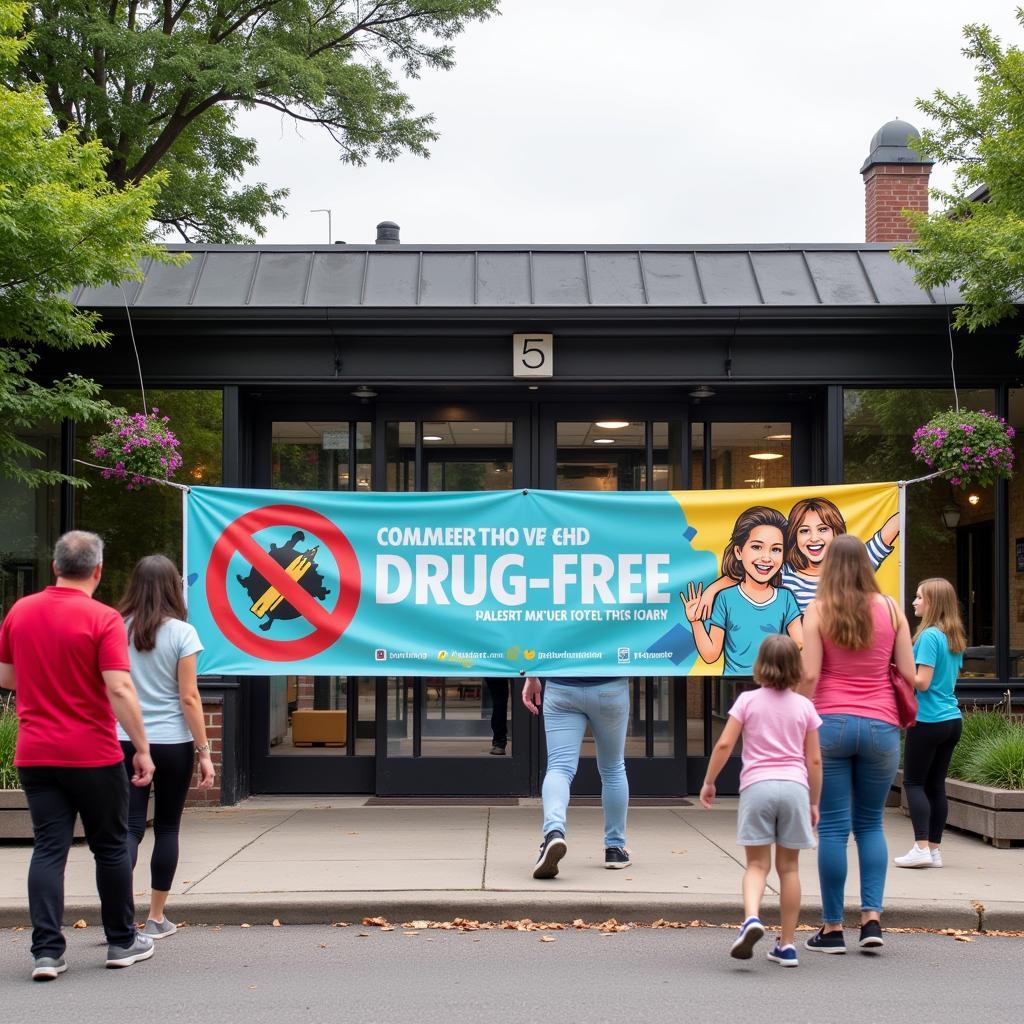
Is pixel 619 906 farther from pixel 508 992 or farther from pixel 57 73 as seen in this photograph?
pixel 57 73

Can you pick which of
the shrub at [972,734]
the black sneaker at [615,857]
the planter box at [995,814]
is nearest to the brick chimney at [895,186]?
the shrub at [972,734]

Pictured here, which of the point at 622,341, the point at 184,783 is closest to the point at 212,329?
the point at 622,341

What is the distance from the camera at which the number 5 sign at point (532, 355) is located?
31.4ft

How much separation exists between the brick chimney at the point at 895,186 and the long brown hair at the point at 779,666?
29.9 feet

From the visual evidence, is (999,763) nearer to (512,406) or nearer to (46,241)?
(512,406)

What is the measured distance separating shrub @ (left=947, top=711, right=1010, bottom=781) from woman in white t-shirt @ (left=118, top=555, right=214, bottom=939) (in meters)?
5.25

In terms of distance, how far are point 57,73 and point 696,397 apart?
14.7m

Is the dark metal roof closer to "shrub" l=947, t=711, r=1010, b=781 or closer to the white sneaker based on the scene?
"shrub" l=947, t=711, r=1010, b=781

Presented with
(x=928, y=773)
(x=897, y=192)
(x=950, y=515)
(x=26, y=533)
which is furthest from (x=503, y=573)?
(x=897, y=192)

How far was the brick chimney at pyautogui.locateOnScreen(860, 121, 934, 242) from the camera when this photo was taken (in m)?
13.5

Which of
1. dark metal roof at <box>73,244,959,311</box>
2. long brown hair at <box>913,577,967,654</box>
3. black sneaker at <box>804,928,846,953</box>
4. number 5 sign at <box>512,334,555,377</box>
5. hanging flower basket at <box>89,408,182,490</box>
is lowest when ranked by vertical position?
black sneaker at <box>804,928,846,953</box>

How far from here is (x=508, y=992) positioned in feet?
16.9

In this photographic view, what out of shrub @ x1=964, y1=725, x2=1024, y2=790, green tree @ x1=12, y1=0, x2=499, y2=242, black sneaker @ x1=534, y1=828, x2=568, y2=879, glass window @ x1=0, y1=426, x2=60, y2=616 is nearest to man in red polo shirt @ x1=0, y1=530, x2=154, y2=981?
black sneaker @ x1=534, y1=828, x2=568, y2=879

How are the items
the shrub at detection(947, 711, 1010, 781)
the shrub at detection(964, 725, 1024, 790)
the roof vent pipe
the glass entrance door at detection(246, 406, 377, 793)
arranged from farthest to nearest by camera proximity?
the roof vent pipe < the glass entrance door at detection(246, 406, 377, 793) < the shrub at detection(947, 711, 1010, 781) < the shrub at detection(964, 725, 1024, 790)
